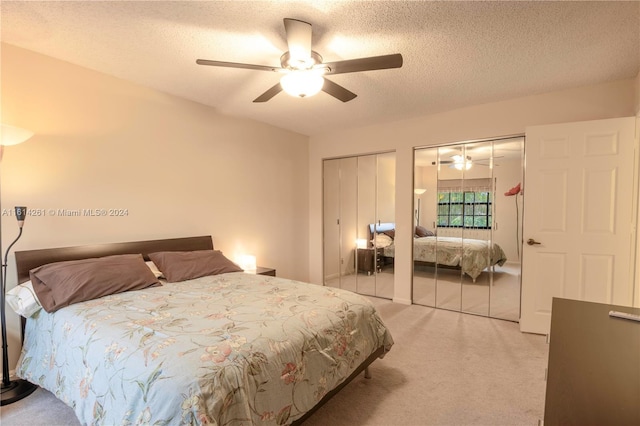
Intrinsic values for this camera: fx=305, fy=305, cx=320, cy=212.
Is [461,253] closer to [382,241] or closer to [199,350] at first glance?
[382,241]

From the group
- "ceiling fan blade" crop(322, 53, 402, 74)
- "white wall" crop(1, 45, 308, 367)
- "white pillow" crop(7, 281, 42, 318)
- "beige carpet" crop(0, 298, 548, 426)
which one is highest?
"ceiling fan blade" crop(322, 53, 402, 74)

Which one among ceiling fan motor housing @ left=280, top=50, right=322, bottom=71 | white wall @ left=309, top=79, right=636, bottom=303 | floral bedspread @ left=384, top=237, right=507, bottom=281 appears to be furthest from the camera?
floral bedspread @ left=384, top=237, right=507, bottom=281

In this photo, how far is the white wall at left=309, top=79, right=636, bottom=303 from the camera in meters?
3.04

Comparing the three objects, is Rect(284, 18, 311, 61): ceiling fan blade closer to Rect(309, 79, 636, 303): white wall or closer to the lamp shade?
Rect(309, 79, 636, 303): white wall

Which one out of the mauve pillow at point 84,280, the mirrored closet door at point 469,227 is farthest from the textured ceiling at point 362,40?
the mauve pillow at point 84,280

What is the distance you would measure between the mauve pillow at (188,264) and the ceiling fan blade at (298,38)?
211cm

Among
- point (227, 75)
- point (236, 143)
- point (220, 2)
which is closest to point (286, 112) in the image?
point (236, 143)

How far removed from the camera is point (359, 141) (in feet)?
15.2

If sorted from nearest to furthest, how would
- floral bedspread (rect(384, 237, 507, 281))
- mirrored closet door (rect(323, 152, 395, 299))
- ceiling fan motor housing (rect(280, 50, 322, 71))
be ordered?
ceiling fan motor housing (rect(280, 50, 322, 71)), floral bedspread (rect(384, 237, 507, 281)), mirrored closet door (rect(323, 152, 395, 299))

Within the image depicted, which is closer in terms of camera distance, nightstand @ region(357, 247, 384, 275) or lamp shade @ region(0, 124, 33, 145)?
lamp shade @ region(0, 124, 33, 145)

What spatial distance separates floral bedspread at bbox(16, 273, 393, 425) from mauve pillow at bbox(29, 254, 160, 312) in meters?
0.11

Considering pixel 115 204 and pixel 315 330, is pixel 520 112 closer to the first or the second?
pixel 315 330

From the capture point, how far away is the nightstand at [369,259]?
4645mm

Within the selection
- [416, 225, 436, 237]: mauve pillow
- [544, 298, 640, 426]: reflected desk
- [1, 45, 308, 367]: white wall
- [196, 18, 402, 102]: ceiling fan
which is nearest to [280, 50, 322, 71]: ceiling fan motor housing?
[196, 18, 402, 102]: ceiling fan
